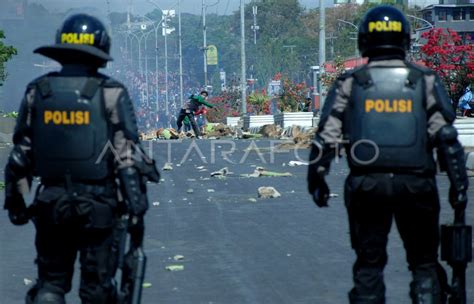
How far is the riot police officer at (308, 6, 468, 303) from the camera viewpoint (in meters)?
7.21

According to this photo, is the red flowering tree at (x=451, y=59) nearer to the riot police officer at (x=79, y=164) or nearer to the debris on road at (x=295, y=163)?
the debris on road at (x=295, y=163)

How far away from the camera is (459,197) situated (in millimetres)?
7262

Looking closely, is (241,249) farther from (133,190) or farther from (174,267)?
(133,190)

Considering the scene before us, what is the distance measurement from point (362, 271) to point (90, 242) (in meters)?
1.51

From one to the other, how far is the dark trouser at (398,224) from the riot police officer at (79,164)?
123cm

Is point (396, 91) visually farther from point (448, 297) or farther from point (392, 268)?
point (392, 268)

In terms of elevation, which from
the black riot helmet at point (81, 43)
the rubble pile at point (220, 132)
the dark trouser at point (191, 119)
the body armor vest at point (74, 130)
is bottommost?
the rubble pile at point (220, 132)

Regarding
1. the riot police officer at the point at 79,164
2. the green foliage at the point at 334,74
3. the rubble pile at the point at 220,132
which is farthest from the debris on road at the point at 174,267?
the rubble pile at the point at 220,132

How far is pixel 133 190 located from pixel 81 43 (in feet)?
2.90

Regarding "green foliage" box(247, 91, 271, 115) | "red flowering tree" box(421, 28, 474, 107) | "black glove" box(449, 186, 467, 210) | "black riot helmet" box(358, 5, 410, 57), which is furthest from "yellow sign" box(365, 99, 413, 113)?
"green foliage" box(247, 91, 271, 115)

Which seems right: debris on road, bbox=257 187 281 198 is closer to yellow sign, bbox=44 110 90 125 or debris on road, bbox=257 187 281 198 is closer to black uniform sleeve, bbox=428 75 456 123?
black uniform sleeve, bbox=428 75 456 123

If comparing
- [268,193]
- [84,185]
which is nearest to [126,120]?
[84,185]

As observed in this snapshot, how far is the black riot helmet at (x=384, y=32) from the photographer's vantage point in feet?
24.1

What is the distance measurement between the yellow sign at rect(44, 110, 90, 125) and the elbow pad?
13.8 inches
